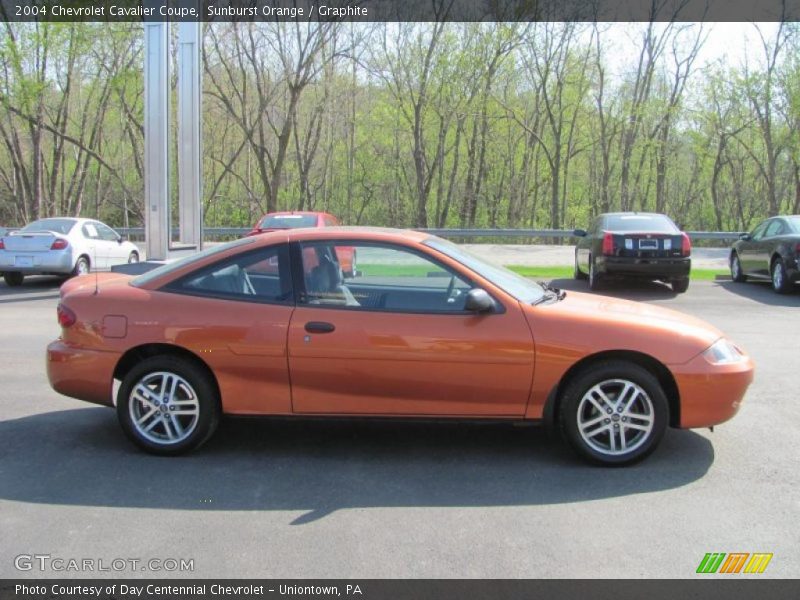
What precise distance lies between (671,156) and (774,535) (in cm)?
4410

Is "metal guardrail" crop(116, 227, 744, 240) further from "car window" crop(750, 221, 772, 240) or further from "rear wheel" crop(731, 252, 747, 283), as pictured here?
"car window" crop(750, 221, 772, 240)

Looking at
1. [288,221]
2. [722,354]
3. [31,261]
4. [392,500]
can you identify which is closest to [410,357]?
[392,500]

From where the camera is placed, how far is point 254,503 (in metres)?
3.87

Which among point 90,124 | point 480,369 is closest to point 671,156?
point 90,124

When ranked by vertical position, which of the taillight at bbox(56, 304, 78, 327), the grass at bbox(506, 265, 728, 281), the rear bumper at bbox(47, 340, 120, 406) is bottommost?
the grass at bbox(506, 265, 728, 281)

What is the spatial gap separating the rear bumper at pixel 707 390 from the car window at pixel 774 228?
11021 mm

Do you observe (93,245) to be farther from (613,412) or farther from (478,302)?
(613,412)

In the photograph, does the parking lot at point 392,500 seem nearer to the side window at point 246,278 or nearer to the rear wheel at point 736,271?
the side window at point 246,278

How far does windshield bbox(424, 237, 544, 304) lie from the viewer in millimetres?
4609

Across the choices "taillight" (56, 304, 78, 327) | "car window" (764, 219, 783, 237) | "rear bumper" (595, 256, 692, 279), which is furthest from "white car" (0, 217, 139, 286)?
"car window" (764, 219, 783, 237)

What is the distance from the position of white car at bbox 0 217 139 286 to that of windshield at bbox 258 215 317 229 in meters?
3.48

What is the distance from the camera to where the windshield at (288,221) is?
47.4ft

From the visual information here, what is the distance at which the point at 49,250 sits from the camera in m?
14.2

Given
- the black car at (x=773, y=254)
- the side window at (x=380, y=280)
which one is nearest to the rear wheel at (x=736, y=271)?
the black car at (x=773, y=254)
